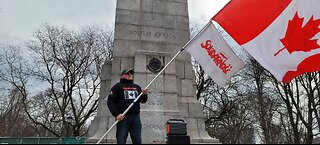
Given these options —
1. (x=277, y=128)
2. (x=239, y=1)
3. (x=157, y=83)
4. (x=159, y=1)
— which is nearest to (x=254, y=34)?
(x=239, y=1)

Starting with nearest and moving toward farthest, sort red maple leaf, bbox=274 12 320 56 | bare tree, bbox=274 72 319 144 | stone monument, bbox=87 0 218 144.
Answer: red maple leaf, bbox=274 12 320 56 → stone monument, bbox=87 0 218 144 → bare tree, bbox=274 72 319 144

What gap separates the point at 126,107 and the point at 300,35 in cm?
421

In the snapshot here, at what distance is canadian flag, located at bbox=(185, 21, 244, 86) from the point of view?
243 inches

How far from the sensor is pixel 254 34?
6.19 metres

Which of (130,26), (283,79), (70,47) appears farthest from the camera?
(70,47)

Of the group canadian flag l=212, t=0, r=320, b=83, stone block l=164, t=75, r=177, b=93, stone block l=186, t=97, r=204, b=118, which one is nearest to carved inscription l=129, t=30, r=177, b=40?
stone block l=164, t=75, r=177, b=93

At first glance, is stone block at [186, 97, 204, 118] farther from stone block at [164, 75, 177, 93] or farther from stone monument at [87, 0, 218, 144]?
stone block at [164, 75, 177, 93]

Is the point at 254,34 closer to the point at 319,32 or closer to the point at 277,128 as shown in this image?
the point at 319,32

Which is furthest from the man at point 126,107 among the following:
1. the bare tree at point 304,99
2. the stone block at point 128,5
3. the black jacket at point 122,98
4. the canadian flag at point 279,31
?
the bare tree at point 304,99

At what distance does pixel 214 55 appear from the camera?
6.34m

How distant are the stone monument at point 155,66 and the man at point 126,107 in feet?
8.98

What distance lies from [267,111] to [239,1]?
19.5 metres

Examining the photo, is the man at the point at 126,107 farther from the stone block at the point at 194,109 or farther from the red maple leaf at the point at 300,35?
the stone block at the point at 194,109

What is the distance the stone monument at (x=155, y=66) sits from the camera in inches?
327
